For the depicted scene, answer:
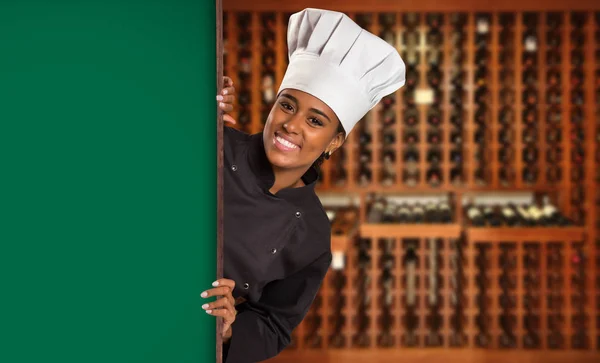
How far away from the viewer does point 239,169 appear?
1315mm

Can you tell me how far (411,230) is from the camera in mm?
3133

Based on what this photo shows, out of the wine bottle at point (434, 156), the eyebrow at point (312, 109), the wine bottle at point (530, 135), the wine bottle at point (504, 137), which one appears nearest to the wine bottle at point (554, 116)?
the wine bottle at point (530, 135)

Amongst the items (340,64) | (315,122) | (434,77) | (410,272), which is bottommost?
(410,272)

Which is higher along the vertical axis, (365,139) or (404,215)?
(365,139)

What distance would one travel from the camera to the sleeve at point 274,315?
1138 millimetres

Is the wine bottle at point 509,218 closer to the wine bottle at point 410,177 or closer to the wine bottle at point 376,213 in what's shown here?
the wine bottle at point 410,177

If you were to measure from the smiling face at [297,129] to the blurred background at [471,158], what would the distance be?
202cm

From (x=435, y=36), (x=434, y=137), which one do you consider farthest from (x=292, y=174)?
(x=435, y=36)

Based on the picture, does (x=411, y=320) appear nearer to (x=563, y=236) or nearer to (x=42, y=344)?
(x=563, y=236)

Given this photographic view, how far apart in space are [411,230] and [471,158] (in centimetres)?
52

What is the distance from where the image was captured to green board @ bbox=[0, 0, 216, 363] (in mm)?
764

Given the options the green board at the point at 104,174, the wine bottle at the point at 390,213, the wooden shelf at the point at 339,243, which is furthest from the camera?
the wine bottle at the point at 390,213

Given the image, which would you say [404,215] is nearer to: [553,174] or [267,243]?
[553,174]

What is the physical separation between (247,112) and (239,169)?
2062 millimetres
